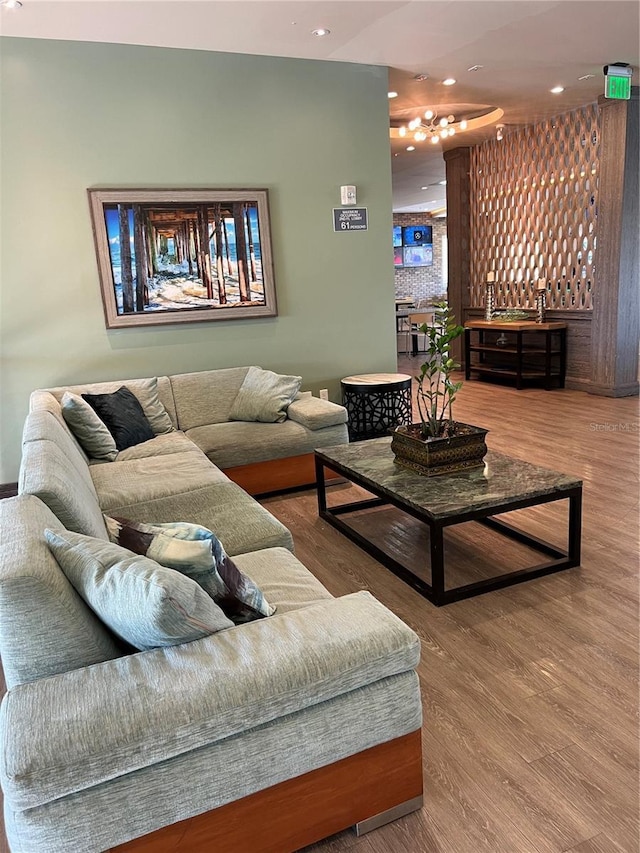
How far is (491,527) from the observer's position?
131 inches

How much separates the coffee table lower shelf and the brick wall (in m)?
12.6

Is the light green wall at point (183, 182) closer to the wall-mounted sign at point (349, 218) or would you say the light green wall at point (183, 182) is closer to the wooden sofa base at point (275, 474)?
the wall-mounted sign at point (349, 218)

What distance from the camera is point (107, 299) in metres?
4.32

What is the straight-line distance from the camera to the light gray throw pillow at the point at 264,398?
4.13 metres

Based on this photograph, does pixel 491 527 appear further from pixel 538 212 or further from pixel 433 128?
pixel 433 128

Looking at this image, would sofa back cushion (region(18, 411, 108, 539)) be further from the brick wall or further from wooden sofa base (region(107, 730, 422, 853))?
the brick wall

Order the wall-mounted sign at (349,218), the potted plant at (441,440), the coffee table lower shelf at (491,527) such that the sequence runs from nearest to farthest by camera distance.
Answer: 1. the coffee table lower shelf at (491,527)
2. the potted plant at (441,440)
3. the wall-mounted sign at (349,218)

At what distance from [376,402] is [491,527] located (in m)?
1.72

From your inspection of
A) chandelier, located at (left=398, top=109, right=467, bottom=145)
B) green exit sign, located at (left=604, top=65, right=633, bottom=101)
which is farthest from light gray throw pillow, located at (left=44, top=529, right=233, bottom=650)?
chandelier, located at (left=398, top=109, right=467, bottom=145)

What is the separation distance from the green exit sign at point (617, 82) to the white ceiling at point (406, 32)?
8cm

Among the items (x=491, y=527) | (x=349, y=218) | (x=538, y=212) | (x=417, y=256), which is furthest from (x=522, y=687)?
(x=417, y=256)

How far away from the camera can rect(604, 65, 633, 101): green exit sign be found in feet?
16.8

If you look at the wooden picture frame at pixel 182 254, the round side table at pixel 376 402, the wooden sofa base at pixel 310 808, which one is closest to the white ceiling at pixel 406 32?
the wooden picture frame at pixel 182 254

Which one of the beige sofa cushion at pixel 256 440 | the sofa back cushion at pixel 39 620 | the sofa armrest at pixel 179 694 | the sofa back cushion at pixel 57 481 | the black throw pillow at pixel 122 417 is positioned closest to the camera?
the sofa armrest at pixel 179 694
